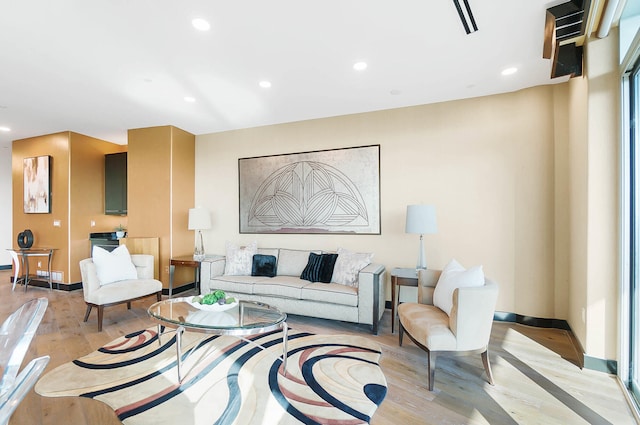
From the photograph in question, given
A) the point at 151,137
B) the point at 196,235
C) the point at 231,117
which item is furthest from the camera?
the point at 196,235

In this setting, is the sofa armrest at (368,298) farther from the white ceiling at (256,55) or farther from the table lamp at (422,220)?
the white ceiling at (256,55)

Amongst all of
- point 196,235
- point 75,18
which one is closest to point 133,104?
point 75,18

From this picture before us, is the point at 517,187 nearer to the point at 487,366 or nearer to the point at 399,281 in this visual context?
the point at 399,281

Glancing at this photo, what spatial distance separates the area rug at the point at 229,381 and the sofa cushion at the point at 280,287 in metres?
0.64

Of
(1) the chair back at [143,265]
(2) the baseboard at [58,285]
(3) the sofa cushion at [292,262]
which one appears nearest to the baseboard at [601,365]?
(3) the sofa cushion at [292,262]

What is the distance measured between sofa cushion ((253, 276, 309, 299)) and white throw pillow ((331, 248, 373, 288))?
0.41 m

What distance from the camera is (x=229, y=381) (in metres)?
2.26

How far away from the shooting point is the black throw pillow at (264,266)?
4.17 meters

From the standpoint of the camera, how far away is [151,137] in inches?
195

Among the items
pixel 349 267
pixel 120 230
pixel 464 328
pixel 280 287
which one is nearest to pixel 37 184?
pixel 120 230

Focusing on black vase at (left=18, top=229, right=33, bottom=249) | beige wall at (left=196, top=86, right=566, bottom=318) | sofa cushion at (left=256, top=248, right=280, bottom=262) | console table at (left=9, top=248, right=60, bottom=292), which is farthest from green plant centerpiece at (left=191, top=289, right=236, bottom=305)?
black vase at (left=18, top=229, right=33, bottom=249)

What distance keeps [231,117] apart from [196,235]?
221 centimetres

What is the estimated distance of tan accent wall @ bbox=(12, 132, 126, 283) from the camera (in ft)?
17.3

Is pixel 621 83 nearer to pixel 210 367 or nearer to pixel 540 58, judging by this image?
pixel 540 58
